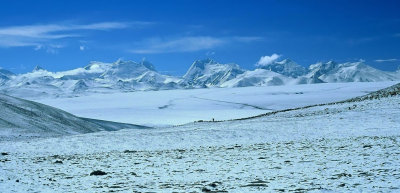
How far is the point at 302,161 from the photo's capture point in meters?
16.8

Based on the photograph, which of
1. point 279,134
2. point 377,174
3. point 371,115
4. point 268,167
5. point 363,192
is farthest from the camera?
point 371,115

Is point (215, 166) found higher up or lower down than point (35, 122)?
lower down

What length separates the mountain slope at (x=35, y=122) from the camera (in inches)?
1683

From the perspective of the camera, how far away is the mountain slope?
4275 centimetres

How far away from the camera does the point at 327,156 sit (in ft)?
58.0

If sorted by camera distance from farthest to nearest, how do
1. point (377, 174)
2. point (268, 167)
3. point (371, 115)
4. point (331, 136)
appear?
point (371, 115)
point (331, 136)
point (268, 167)
point (377, 174)

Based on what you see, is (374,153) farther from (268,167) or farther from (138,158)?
(138,158)

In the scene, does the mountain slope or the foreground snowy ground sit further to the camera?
the mountain slope

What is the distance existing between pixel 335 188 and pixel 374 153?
6815mm

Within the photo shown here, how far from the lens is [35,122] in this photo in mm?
51406

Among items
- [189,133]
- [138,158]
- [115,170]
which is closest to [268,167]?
[115,170]

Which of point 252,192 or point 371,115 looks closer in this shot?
point 252,192

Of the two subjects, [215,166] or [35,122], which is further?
[35,122]

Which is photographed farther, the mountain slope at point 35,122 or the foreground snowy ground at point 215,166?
the mountain slope at point 35,122
